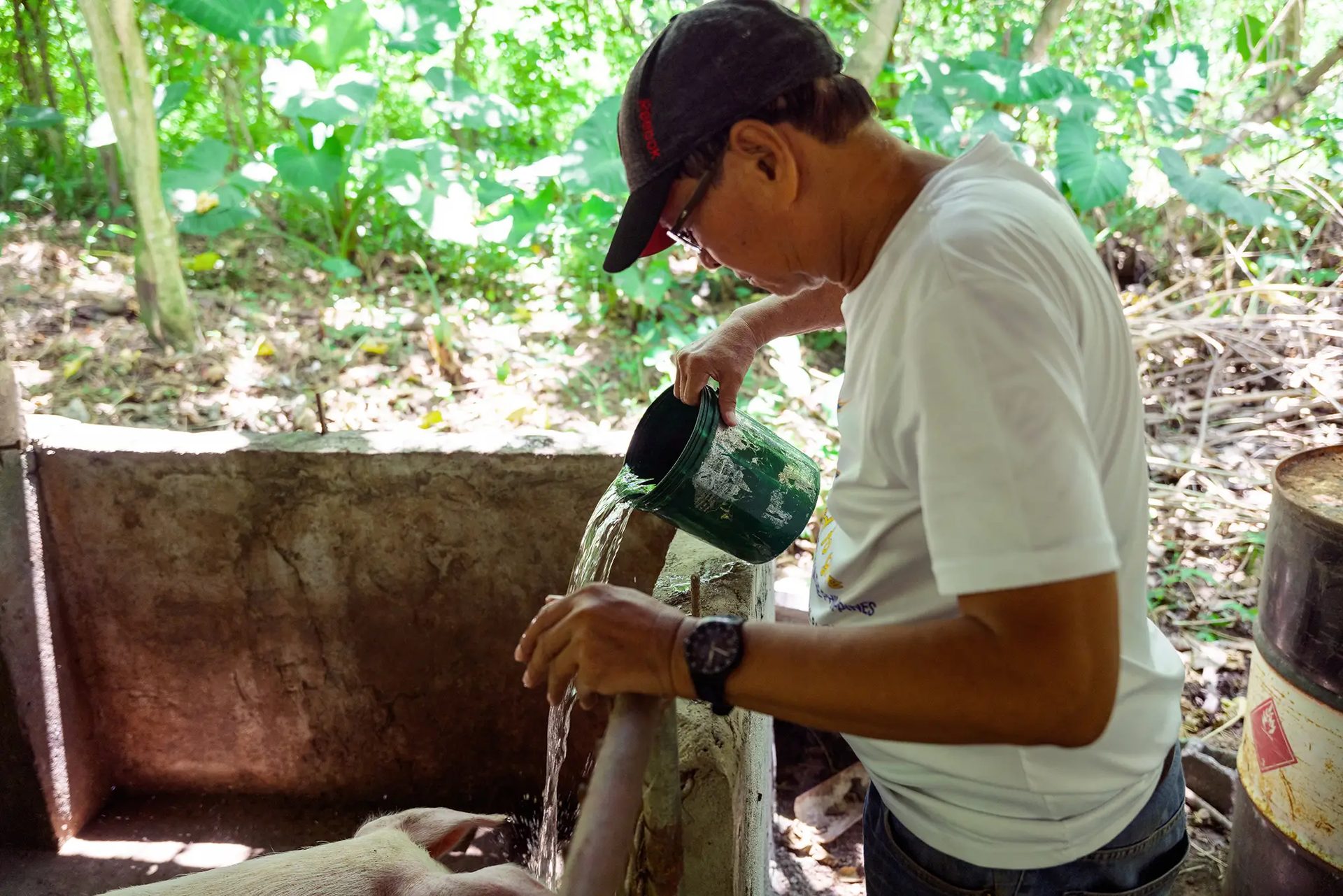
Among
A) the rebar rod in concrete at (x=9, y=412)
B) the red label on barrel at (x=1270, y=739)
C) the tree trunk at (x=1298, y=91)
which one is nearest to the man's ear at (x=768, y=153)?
the red label on barrel at (x=1270, y=739)

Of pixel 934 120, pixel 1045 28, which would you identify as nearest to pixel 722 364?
pixel 934 120

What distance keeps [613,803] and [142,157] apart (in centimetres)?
446

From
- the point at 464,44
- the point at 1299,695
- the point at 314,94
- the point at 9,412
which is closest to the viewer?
the point at 1299,695

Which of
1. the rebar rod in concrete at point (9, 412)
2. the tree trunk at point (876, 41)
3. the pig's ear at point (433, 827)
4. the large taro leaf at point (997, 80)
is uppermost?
the tree trunk at point (876, 41)

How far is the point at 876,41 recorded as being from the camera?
16.1 feet

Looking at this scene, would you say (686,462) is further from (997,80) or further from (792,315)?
(997,80)

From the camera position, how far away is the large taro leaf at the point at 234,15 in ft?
14.4

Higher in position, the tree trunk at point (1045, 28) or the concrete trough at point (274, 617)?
the tree trunk at point (1045, 28)

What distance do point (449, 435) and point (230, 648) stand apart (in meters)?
1.00

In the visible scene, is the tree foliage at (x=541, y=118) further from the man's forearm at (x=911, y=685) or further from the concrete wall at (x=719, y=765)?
the man's forearm at (x=911, y=685)

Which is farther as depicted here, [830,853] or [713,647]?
[830,853]

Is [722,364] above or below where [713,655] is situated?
above

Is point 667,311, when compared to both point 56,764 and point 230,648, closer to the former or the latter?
point 230,648

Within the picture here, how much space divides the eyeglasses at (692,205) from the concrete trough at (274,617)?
1.49 meters
